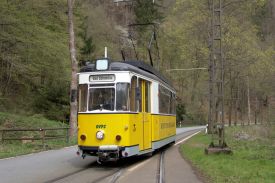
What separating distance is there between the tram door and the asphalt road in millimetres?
2053

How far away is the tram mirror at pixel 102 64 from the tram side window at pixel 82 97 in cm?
75

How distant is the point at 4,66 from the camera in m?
32.0

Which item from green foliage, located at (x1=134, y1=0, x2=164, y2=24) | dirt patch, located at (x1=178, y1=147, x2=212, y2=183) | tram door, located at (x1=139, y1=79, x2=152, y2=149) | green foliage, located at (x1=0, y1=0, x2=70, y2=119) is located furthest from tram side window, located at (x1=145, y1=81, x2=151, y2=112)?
green foliage, located at (x1=134, y1=0, x2=164, y2=24)

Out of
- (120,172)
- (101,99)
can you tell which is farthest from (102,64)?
(120,172)

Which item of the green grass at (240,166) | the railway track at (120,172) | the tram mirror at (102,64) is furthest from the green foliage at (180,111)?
the tram mirror at (102,64)

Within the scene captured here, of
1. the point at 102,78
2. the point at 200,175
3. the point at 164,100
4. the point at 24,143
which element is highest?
the point at 102,78

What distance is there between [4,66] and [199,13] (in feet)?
47.4

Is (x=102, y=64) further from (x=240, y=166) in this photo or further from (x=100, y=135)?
(x=240, y=166)

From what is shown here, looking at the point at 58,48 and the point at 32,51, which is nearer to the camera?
the point at 32,51

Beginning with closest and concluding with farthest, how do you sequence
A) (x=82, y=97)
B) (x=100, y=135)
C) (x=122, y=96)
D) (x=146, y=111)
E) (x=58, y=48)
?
(x=100, y=135) < (x=122, y=96) < (x=82, y=97) < (x=146, y=111) < (x=58, y=48)

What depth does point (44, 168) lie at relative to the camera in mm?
14242

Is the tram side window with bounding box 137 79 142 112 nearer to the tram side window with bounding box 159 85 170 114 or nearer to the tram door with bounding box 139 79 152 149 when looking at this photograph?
the tram door with bounding box 139 79 152 149

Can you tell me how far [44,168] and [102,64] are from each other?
12.6 ft

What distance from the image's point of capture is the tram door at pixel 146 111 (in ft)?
53.7
